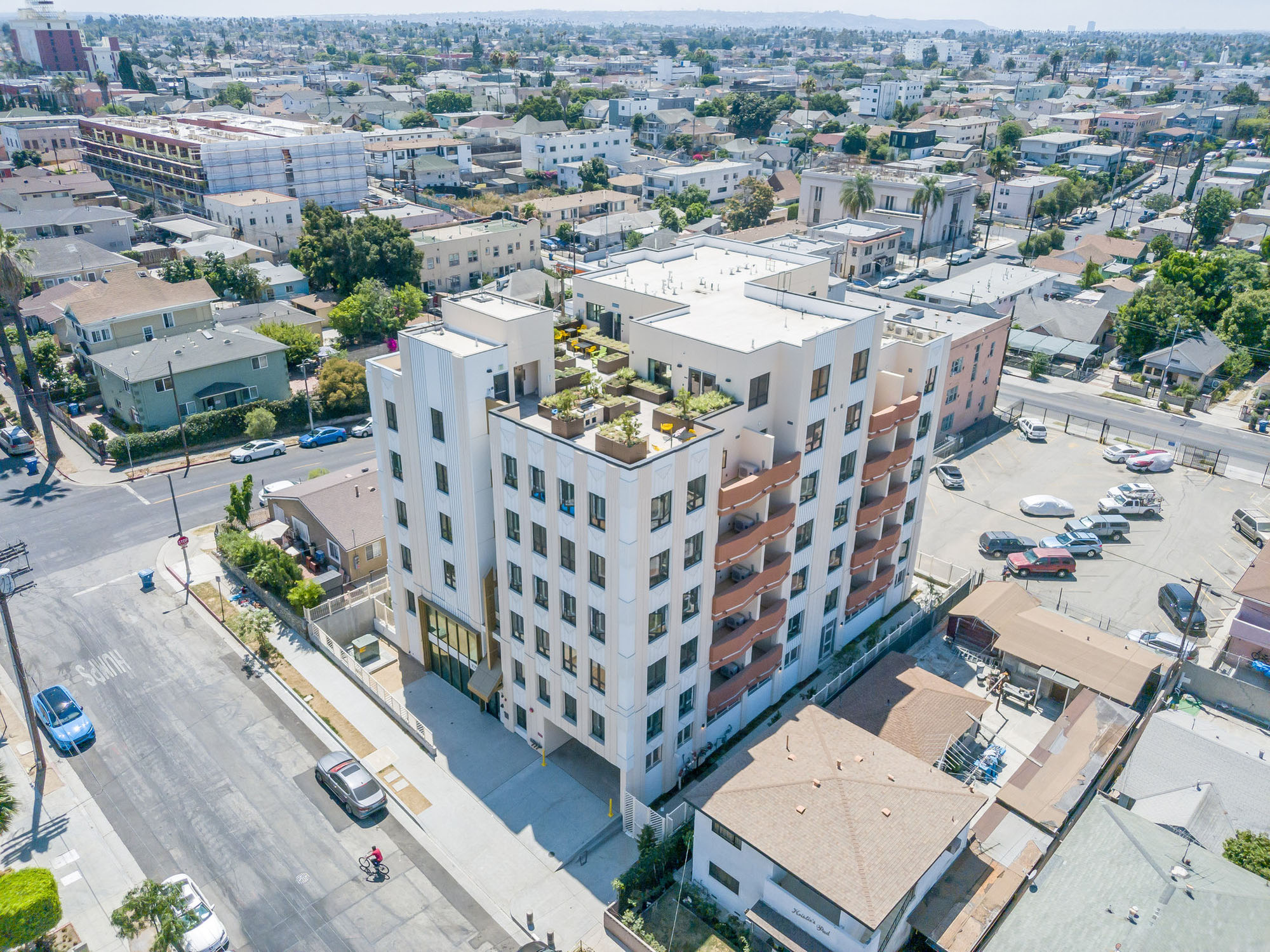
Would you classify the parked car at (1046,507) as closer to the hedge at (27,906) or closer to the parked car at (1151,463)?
the parked car at (1151,463)

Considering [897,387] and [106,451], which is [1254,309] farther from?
[106,451]

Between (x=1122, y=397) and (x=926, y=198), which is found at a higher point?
(x=926, y=198)

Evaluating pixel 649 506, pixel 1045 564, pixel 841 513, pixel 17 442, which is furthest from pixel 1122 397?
pixel 17 442

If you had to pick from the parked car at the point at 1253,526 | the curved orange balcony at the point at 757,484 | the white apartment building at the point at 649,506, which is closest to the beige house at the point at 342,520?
the white apartment building at the point at 649,506

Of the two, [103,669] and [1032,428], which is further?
[1032,428]

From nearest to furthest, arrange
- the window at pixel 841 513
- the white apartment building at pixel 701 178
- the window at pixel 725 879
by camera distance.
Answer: the window at pixel 725 879 → the window at pixel 841 513 → the white apartment building at pixel 701 178

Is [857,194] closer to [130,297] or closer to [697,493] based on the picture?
[130,297]

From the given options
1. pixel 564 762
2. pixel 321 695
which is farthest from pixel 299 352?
pixel 564 762
